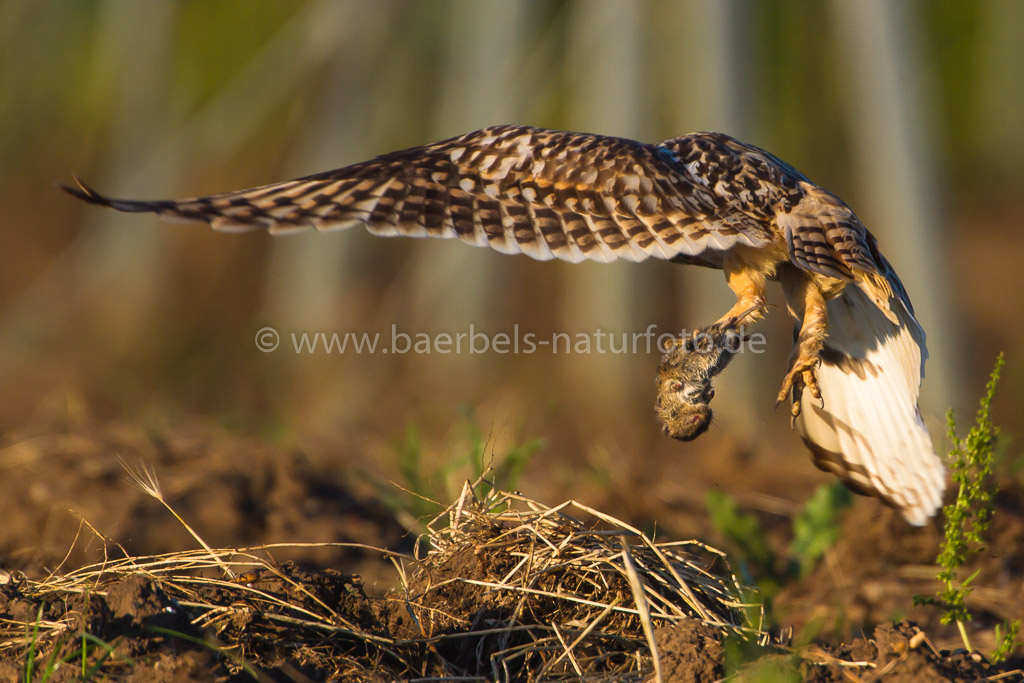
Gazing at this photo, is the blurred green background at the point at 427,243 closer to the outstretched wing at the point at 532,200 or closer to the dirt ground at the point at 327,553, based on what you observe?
the dirt ground at the point at 327,553

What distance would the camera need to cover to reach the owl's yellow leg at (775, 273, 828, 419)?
2.73 meters

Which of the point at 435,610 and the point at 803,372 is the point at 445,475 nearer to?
the point at 435,610

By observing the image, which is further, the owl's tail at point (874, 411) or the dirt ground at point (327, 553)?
the owl's tail at point (874, 411)

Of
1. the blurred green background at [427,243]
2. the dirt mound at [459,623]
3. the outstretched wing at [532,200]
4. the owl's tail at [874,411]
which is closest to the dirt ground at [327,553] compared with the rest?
the dirt mound at [459,623]

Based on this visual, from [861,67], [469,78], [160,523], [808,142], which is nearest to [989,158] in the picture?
[808,142]

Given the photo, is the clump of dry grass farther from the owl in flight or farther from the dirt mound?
the owl in flight

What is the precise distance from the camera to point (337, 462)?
4207 millimetres

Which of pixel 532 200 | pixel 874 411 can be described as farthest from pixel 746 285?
pixel 532 200

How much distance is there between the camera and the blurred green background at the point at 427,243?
6188 millimetres

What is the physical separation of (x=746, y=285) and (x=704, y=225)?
418 millimetres

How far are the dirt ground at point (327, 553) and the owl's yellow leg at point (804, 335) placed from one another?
693mm

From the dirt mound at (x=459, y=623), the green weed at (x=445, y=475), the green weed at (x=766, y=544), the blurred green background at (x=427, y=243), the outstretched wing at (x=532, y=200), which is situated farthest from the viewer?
the blurred green background at (x=427, y=243)

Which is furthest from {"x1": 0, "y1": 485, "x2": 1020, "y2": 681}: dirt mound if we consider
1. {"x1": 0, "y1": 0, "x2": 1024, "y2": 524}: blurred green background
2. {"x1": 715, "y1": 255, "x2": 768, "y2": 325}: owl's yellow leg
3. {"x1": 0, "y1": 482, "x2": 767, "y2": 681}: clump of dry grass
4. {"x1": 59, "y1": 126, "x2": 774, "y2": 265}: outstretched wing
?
{"x1": 0, "y1": 0, "x2": 1024, "y2": 524}: blurred green background

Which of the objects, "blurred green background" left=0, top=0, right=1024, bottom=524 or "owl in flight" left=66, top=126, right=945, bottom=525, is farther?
"blurred green background" left=0, top=0, right=1024, bottom=524
